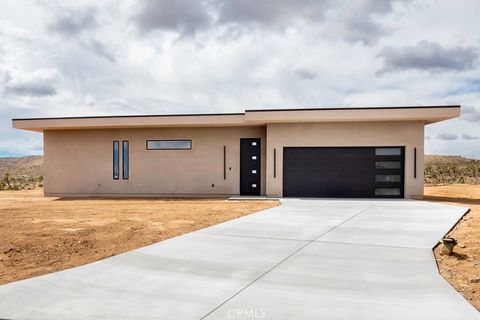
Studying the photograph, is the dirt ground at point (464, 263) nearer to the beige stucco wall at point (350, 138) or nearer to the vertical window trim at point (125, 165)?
the beige stucco wall at point (350, 138)

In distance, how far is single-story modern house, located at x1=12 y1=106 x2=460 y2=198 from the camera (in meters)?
16.1

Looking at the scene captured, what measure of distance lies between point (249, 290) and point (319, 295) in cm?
79

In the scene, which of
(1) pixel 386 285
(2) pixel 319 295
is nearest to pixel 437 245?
(1) pixel 386 285

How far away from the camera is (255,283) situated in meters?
4.43

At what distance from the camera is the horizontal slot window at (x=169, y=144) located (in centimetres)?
1816

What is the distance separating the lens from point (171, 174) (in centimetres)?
1827

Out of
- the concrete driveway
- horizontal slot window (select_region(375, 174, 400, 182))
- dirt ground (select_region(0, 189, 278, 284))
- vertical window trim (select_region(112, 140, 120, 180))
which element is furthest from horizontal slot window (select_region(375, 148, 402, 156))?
vertical window trim (select_region(112, 140, 120, 180))

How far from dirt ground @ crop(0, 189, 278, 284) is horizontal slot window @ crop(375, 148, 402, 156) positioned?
803 centimetres

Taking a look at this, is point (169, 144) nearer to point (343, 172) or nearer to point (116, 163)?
point (116, 163)

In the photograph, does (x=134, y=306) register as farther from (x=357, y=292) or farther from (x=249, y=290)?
(x=357, y=292)

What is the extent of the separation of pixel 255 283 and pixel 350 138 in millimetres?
13219

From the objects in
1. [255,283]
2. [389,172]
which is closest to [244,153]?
[389,172]

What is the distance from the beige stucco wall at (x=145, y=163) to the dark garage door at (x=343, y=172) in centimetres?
160

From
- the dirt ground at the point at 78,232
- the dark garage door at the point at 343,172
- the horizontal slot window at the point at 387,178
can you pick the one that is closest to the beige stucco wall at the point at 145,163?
the dark garage door at the point at 343,172
